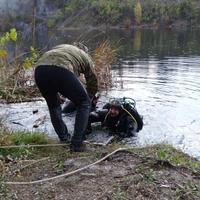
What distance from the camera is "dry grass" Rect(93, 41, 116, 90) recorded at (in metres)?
13.1

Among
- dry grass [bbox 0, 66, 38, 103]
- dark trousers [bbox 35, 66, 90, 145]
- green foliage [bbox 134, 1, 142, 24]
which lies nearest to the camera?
dark trousers [bbox 35, 66, 90, 145]

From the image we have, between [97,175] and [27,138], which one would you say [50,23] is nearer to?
[27,138]

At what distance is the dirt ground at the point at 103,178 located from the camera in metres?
4.22

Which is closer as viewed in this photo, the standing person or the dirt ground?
the dirt ground

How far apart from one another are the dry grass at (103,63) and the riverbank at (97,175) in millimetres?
7561

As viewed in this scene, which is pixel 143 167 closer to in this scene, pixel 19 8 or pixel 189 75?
pixel 189 75

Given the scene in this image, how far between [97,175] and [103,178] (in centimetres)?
10

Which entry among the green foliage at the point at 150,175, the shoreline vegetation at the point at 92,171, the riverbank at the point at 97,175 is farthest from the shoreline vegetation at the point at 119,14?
the green foliage at the point at 150,175

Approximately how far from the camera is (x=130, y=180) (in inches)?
175

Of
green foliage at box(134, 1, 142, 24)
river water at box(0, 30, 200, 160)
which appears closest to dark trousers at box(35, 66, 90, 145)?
river water at box(0, 30, 200, 160)

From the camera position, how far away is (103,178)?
15.1 ft

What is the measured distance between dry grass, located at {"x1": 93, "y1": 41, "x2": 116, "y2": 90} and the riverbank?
7.56m

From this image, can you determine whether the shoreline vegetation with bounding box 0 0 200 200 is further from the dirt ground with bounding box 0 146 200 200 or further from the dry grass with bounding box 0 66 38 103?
the dry grass with bounding box 0 66 38 103

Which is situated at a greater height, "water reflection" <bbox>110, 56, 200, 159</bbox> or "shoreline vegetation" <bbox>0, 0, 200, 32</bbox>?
"water reflection" <bbox>110, 56, 200, 159</bbox>
